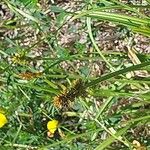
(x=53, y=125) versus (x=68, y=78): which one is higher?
(x=68, y=78)

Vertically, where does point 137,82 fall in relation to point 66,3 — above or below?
below

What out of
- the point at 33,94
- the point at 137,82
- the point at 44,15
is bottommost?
the point at 33,94

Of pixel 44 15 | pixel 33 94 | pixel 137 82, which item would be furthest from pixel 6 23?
pixel 137 82

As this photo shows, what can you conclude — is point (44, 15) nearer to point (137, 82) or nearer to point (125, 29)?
point (125, 29)

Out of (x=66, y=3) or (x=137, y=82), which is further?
(x=66, y=3)

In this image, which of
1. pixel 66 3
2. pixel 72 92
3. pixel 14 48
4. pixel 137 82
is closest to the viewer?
pixel 72 92

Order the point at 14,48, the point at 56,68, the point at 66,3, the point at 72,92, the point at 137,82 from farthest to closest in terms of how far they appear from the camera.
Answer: the point at 66,3 < the point at 14,48 < the point at 56,68 < the point at 137,82 < the point at 72,92

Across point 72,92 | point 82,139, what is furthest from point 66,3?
point 72,92

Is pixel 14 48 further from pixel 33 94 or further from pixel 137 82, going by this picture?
pixel 137 82

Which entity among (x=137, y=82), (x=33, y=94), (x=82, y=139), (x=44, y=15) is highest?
(x=44, y=15)
